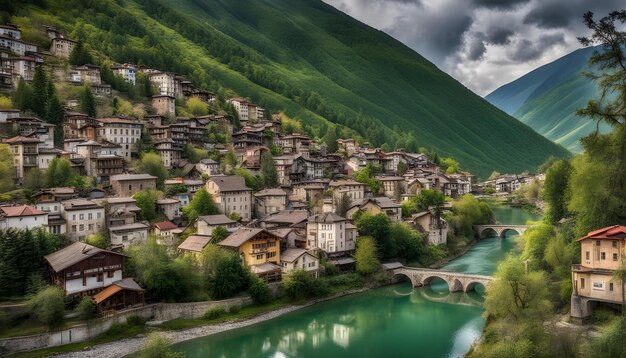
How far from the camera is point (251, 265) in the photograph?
40281 millimetres

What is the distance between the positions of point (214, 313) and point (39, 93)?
36.7 m

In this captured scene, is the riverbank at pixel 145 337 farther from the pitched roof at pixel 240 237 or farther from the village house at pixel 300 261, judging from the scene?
the pitched roof at pixel 240 237

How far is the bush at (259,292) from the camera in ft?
123

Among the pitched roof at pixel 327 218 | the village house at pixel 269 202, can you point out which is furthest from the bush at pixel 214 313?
the village house at pixel 269 202

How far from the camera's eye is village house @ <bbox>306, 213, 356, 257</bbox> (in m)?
46.1

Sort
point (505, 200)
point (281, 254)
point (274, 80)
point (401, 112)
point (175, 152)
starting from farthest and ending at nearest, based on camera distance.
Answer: point (401, 112), point (274, 80), point (505, 200), point (175, 152), point (281, 254)

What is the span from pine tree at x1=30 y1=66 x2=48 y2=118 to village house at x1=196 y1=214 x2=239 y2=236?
24964 millimetres

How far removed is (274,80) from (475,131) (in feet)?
290

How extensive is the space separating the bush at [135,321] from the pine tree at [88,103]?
34929 mm

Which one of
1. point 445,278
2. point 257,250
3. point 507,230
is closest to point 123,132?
point 257,250

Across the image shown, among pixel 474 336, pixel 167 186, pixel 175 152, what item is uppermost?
pixel 175 152

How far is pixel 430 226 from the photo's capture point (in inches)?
2237

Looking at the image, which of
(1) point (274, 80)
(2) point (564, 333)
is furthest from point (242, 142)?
(1) point (274, 80)

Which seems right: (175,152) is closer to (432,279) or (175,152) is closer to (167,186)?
(167,186)
